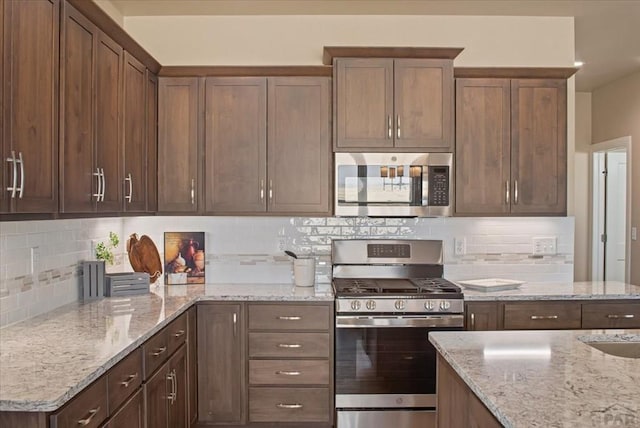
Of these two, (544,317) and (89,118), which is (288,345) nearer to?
(544,317)

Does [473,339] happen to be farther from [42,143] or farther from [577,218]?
[577,218]

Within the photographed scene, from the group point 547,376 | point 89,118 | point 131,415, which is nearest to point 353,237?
point 89,118

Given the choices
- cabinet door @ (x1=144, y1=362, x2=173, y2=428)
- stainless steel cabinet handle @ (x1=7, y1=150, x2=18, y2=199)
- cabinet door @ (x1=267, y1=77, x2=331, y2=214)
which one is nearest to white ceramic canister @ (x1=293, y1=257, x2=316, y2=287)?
cabinet door @ (x1=267, y1=77, x2=331, y2=214)

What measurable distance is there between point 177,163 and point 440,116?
5.69 feet

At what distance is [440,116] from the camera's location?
3.44 m

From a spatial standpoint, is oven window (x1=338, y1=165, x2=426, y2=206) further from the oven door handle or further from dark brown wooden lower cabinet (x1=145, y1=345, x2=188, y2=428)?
dark brown wooden lower cabinet (x1=145, y1=345, x2=188, y2=428)

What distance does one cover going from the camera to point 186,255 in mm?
3736

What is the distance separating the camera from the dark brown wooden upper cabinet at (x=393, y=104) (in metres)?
3.42

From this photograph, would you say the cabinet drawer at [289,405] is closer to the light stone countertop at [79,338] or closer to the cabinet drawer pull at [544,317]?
the light stone countertop at [79,338]

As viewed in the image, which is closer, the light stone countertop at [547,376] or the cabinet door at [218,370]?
the light stone countertop at [547,376]

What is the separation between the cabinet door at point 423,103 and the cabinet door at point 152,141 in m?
1.55

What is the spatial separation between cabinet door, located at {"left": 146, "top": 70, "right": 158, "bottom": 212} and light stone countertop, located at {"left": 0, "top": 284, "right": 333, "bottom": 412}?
0.60 m

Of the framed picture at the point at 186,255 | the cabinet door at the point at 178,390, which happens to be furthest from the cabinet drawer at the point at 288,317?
the framed picture at the point at 186,255

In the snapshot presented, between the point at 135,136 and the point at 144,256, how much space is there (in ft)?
2.94
